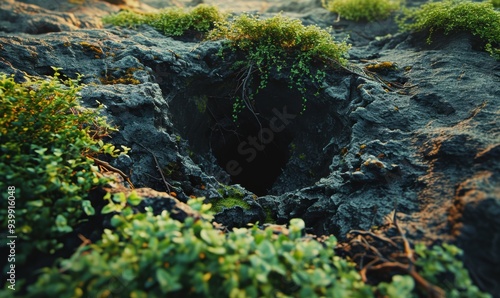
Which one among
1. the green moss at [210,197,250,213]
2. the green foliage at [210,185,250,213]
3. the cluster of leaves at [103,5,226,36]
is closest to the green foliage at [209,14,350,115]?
the cluster of leaves at [103,5,226,36]

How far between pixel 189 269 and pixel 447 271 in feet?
6.04

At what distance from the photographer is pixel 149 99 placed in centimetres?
411

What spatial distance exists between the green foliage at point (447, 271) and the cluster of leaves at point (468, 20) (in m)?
4.16

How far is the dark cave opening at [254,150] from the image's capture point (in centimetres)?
620

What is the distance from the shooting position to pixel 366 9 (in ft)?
26.3

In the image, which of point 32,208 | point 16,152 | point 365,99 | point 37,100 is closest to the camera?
point 32,208

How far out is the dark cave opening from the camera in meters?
6.20

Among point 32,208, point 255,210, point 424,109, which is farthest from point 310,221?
point 32,208

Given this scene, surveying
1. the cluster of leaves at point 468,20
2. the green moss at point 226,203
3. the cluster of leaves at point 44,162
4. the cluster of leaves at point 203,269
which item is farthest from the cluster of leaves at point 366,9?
the cluster of leaves at point 203,269

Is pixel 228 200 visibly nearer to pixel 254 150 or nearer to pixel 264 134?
pixel 264 134

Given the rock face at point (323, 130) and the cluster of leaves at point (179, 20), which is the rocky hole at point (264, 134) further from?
the cluster of leaves at point (179, 20)

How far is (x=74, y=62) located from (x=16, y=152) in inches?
96.9

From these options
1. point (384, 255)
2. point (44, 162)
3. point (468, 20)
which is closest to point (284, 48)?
point (468, 20)

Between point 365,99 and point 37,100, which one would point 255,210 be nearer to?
point 365,99
